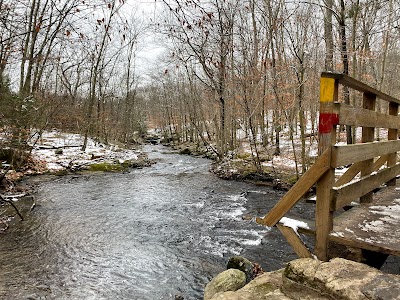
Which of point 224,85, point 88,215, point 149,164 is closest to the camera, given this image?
point 88,215

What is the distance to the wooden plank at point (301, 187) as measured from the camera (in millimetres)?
2752

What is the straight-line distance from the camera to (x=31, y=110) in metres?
13.3

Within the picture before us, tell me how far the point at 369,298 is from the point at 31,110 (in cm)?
1457

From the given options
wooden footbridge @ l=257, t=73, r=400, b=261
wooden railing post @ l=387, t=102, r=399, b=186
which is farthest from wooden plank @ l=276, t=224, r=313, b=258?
wooden railing post @ l=387, t=102, r=399, b=186

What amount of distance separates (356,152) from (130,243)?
17.9 ft

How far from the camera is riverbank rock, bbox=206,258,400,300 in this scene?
80.7 inches

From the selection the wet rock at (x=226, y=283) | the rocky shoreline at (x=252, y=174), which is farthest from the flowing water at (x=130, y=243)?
the rocky shoreline at (x=252, y=174)

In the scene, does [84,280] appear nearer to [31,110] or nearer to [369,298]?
[369,298]

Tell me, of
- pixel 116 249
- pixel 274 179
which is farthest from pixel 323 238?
pixel 274 179

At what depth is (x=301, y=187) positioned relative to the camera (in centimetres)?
293

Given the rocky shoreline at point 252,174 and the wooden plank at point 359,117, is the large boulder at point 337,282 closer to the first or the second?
the wooden plank at point 359,117

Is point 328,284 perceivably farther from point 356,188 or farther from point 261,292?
point 356,188

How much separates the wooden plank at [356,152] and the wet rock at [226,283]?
252 centimetres

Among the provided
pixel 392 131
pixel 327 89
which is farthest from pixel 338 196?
pixel 392 131
